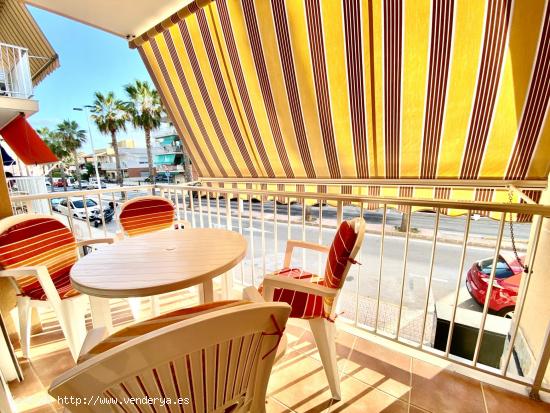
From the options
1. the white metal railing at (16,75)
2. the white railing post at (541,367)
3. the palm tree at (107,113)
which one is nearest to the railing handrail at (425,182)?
the white railing post at (541,367)

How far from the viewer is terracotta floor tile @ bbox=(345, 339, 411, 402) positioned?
1.67 m

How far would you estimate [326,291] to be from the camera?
132 centimetres

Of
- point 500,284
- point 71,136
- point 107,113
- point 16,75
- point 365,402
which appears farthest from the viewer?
point 71,136

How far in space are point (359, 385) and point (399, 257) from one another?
6.67 m

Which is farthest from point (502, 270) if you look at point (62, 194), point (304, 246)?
point (62, 194)

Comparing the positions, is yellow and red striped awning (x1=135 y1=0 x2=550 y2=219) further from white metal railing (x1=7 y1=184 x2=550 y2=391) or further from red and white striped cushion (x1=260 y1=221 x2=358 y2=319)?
red and white striped cushion (x1=260 y1=221 x2=358 y2=319)

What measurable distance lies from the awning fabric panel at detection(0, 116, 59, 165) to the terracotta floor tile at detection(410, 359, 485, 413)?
285 inches

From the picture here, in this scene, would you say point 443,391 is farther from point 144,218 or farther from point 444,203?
point 144,218

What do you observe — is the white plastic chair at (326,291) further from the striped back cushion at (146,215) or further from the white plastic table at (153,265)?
the striped back cushion at (146,215)

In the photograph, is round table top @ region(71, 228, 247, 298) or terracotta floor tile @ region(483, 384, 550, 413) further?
terracotta floor tile @ region(483, 384, 550, 413)

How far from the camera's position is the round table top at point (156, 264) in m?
1.21

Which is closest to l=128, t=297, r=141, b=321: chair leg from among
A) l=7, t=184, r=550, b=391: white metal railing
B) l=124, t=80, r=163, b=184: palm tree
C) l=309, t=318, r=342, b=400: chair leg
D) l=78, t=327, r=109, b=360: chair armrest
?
l=7, t=184, r=550, b=391: white metal railing

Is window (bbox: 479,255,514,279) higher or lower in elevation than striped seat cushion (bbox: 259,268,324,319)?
lower

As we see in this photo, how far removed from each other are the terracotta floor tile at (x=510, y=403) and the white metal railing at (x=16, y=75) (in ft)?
29.8
